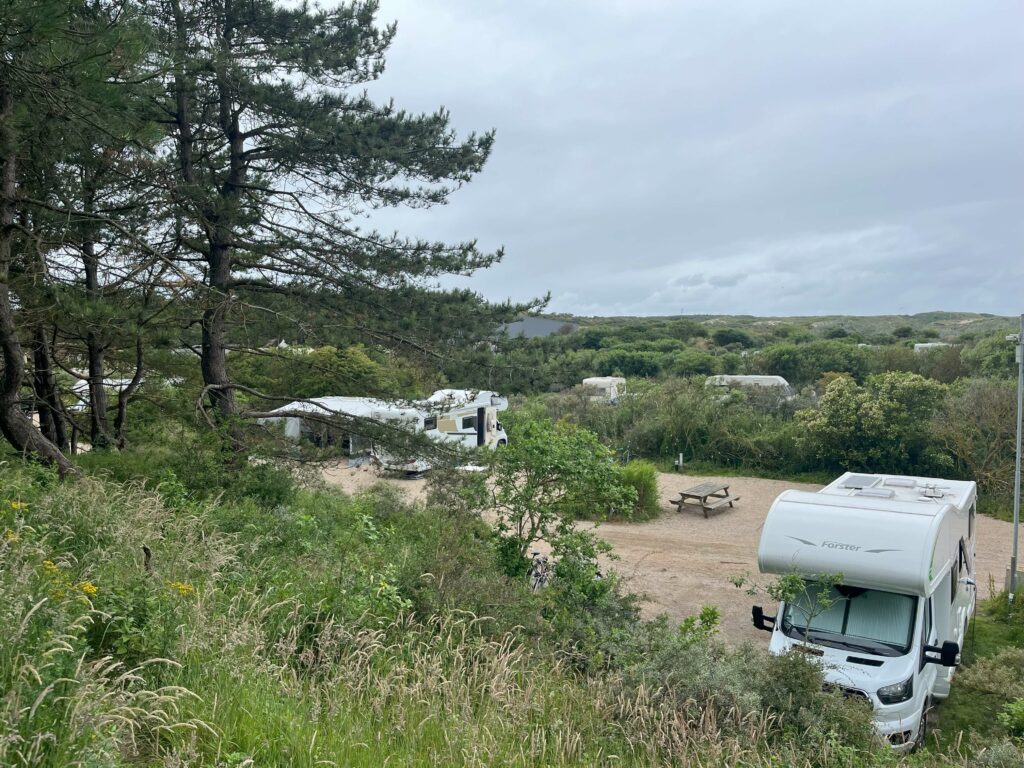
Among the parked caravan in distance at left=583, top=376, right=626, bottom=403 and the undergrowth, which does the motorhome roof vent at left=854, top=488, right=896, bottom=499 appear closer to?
the undergrowth

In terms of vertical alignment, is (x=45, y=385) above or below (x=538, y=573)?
above

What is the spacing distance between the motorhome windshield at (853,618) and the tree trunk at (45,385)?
31.1 feet

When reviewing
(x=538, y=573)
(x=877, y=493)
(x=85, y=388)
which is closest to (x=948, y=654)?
(x=877, y=493)

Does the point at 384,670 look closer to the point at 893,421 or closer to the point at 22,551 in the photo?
the point at 22,551

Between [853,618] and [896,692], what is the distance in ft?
2.79

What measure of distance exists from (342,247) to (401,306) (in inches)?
51.5

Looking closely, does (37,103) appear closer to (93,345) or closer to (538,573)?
(93,345)

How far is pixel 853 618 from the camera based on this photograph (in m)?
6.89

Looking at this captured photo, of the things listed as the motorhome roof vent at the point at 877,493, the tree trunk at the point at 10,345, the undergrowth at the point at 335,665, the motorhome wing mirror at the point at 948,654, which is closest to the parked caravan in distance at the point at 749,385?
the motorhome roof vent at the point at 877,493

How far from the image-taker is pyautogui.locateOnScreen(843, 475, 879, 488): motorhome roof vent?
875cm

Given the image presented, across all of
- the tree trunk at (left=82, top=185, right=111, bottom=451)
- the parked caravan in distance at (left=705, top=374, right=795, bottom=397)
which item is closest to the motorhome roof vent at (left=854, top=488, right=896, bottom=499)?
the tree trunk at (left=82, top=185, right=111, bottom=451)

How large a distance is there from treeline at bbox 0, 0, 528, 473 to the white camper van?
580 cm

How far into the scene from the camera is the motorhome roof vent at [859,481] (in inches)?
344

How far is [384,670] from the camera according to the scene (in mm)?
3914
